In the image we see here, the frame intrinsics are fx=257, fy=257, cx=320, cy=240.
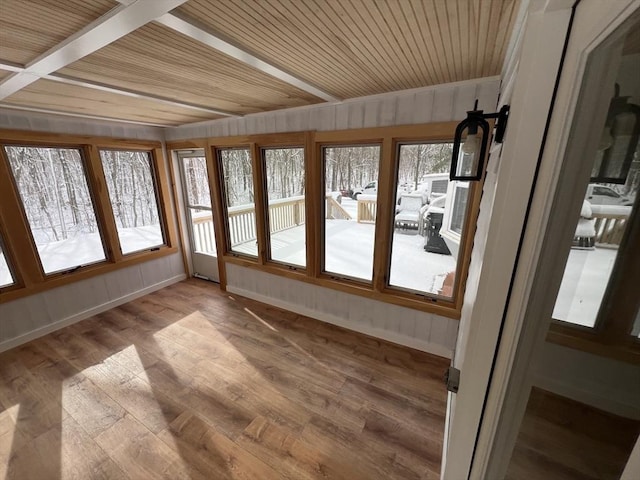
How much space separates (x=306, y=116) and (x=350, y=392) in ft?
8.00

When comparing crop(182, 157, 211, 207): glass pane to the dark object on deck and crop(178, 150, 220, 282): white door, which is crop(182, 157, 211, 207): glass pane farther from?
the dark object on deck

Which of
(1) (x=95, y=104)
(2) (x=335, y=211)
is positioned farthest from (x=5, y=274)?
(2) (x=335, y=211)

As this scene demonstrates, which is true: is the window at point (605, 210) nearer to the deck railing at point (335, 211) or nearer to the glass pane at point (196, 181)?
the deck railing at point (335, 211)

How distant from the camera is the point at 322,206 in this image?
265cm

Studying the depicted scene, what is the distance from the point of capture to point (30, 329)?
258cm

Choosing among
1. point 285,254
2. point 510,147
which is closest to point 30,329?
point 285,254

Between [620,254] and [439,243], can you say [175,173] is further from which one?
[620,254]

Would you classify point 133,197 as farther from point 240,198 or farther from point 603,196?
point 603,196

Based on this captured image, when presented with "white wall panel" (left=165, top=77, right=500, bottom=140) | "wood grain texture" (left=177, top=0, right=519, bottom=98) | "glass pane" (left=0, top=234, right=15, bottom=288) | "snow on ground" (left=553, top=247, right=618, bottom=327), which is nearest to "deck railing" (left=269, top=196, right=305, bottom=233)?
"white wall panel" (left=165, top=77, right=500, bottom=140)

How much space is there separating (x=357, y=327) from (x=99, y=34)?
2729mm

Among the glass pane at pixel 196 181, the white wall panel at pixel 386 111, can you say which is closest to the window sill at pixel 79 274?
the glass pane at pixel 196 181

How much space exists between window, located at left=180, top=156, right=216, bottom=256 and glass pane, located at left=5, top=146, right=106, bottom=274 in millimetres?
1133

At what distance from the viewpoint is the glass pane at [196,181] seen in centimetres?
353

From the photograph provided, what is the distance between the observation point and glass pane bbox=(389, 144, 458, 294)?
2.12 metres
